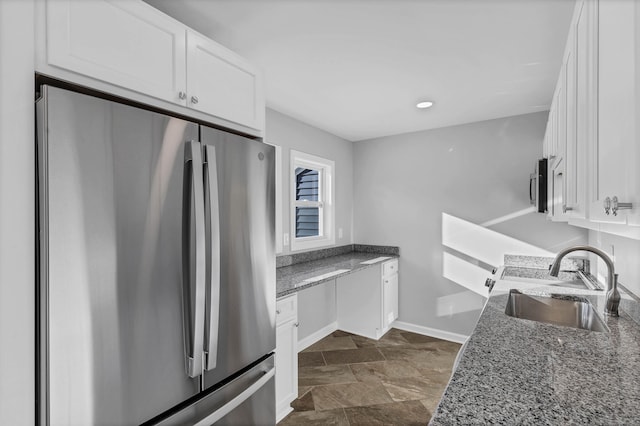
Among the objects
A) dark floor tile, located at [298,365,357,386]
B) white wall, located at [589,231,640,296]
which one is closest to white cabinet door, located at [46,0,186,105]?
white wall, located at [589,231,640,296]

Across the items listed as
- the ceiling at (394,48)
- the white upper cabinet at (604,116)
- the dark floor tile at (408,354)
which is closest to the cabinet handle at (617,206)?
the white upper cabinet at (604,116)

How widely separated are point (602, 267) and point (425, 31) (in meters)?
1.99

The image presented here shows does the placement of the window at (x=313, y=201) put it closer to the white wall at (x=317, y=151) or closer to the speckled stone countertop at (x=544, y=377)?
the white wall at (x=317, y=151)

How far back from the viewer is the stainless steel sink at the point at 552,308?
66.9 inches

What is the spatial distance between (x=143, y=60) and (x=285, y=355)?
1.91m

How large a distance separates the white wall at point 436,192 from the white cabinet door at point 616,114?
8.31ft

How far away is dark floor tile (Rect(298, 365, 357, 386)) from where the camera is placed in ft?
8.94

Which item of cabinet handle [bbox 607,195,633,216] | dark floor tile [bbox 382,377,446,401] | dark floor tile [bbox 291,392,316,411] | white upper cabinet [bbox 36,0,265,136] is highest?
white upper cabinet [bbox 36,0,265,136]

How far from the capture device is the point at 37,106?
957mm

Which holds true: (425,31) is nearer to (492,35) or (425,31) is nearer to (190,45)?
(492,35)

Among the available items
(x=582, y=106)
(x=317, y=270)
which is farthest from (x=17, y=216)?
(x=317, y=270)

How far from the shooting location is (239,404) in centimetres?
147

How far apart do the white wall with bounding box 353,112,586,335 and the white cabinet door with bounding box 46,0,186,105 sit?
3.08 metres

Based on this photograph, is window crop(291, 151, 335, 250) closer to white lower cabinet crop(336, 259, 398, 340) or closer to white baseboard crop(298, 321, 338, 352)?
white lower cabinet crop(336, 259, 398, 340)
